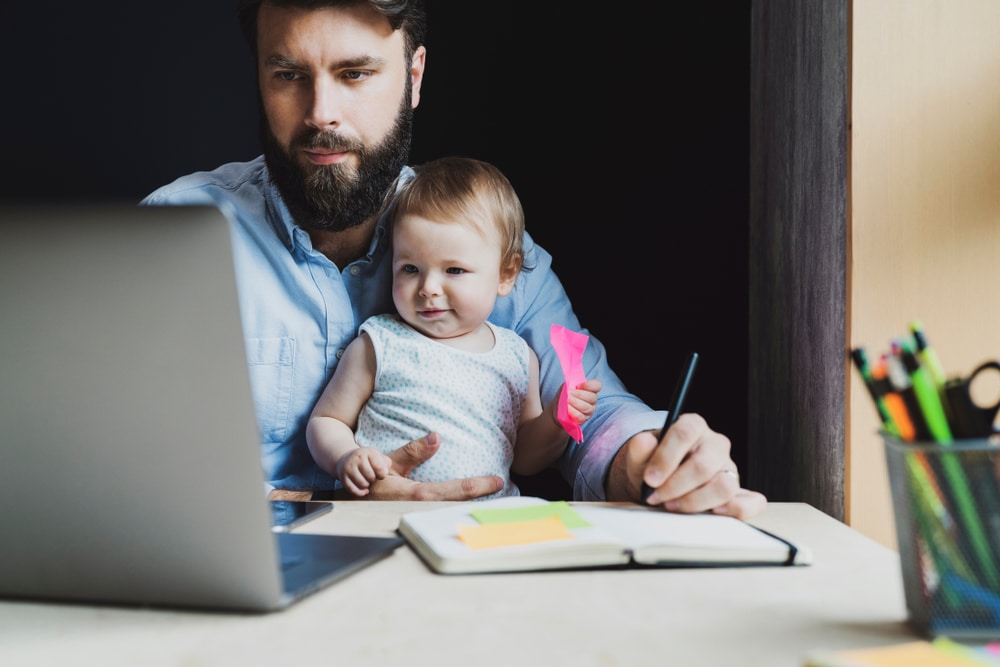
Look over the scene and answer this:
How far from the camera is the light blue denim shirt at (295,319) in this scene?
5.31ft

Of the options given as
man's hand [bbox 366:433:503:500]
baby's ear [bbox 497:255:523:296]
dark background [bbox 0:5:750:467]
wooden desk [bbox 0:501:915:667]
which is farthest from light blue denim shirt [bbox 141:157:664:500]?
wooden desk [bbox 0:501:915:667]

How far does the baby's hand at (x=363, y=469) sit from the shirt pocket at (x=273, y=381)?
29 centimetres

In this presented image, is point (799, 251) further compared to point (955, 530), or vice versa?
point (799, 251)

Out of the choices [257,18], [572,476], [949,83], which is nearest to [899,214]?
[949,83]

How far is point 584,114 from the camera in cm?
196

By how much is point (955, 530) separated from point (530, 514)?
435 mm

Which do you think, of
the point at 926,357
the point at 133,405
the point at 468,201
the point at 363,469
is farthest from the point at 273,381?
A: the point at 926,357

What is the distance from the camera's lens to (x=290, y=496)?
5.02ft

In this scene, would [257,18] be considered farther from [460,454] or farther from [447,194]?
[460,454]

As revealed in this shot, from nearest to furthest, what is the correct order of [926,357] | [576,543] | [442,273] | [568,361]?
[926,357] → [576,543] → [568,361] → [442,273]

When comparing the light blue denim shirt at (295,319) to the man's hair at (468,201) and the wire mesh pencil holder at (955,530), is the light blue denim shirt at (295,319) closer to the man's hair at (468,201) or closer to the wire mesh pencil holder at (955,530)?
the man's hair at (468,201)

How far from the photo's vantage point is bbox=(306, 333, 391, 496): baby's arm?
4.96ft

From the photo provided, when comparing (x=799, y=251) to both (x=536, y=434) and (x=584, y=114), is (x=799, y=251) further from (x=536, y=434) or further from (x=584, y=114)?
(x=584, y=114)

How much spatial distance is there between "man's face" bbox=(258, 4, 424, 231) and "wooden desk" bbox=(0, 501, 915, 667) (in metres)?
1.05
